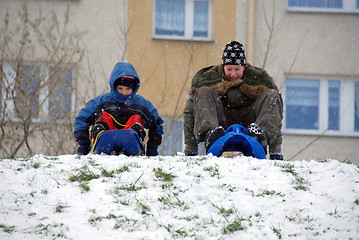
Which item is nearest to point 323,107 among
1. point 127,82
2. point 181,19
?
point 181,19

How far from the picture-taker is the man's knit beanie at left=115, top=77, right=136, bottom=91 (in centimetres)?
525

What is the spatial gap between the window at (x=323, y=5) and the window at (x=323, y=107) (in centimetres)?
159

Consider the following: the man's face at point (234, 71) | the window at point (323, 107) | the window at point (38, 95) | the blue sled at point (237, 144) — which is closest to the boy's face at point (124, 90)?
the man's face at point (234, 71)

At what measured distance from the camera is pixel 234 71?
A: 5.17 metres

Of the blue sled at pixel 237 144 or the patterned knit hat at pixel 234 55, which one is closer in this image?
the blue sled at pixel 237 144

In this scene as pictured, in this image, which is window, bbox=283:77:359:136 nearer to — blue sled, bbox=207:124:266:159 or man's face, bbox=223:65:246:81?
man's face, bbox=223:65:246:81

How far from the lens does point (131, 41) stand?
37.0ft

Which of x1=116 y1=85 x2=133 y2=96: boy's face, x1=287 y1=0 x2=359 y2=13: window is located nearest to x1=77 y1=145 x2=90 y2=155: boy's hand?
x1=116 y1=85 x2=133 y2=96: boy's face

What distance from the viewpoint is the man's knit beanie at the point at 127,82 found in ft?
17.2

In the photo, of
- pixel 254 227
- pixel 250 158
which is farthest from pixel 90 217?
pixel 250 158

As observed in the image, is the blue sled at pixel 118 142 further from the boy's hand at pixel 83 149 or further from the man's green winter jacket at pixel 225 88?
the man's green winter jacket at pixel 225 88

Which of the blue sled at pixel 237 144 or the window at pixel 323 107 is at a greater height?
the blue sled at pixel 237 144

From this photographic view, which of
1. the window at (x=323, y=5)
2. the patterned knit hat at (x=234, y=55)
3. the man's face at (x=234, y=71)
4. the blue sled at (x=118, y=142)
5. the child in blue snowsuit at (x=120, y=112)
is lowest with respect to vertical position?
the blue sled at (x=118, y=142)

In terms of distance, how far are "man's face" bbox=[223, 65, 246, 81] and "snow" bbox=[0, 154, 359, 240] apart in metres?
1.31
